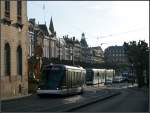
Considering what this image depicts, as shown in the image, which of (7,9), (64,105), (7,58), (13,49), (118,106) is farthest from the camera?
(13,49)

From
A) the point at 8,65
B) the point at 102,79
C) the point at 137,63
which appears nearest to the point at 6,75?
the point at 8,65

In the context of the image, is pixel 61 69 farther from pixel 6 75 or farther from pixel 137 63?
pixel 137 63

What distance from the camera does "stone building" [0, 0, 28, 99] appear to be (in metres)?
45.6

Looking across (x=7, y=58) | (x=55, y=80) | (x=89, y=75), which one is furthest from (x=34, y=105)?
(x=89, y=75)

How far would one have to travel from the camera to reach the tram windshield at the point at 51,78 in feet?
142

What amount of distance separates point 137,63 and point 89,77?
47.2 ft

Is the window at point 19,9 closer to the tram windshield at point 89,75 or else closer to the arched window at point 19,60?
the arched window at point 19,60

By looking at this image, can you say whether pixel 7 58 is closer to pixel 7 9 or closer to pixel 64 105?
pixel 7 9

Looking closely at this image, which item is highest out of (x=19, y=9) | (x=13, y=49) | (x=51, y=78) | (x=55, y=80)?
(x=19, y=9)

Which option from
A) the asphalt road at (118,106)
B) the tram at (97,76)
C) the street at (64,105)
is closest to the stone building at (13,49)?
the street at (64,105)

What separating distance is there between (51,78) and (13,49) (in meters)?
6.83

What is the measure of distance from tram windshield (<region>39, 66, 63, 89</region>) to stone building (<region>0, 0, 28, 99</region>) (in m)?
3.70

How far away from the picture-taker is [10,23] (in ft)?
157

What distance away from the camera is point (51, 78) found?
1725 inches
